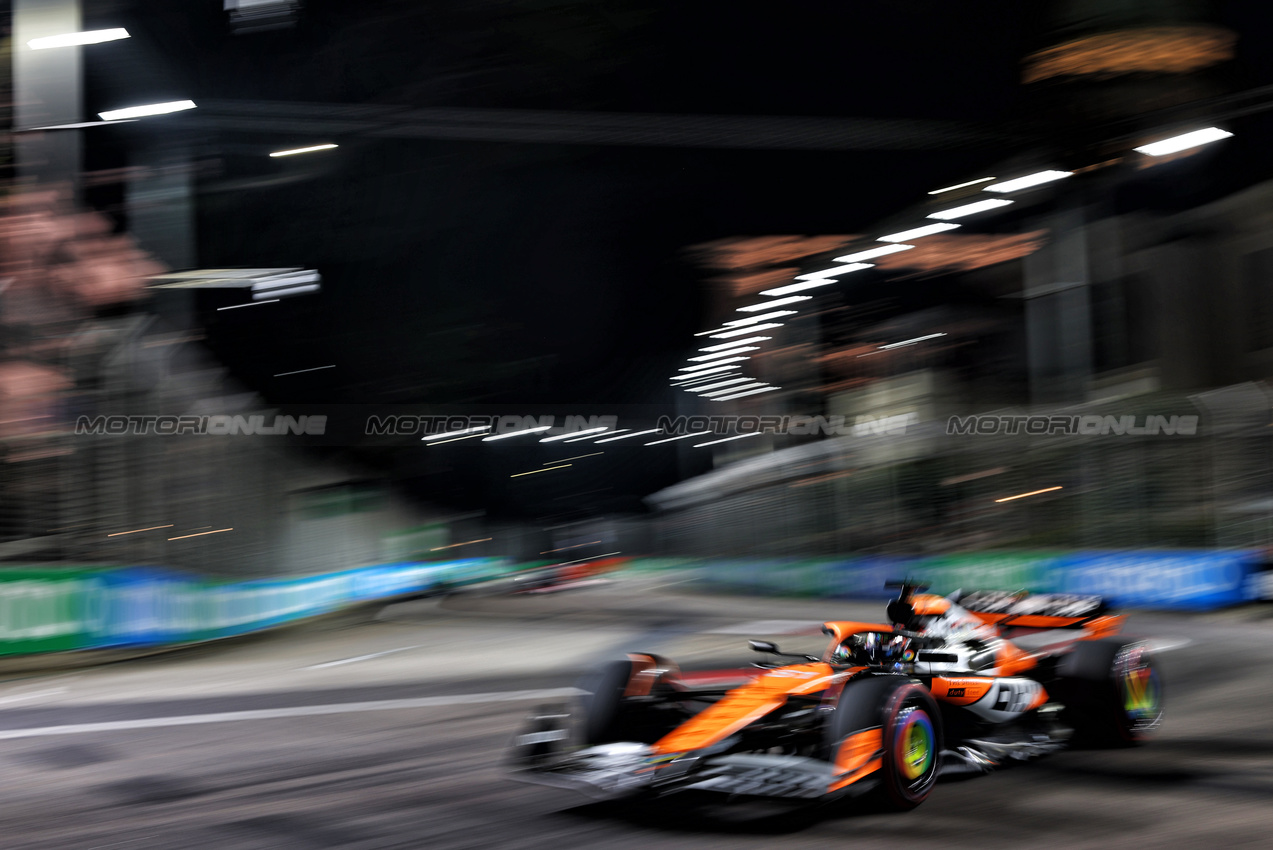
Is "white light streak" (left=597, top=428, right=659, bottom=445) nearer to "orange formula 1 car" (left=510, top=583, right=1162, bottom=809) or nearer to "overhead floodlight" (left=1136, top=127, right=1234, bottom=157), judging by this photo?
"overhead floodlight" (left=1136, top=127, right=1234, bottom=157)

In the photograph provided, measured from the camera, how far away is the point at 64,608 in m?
12.6

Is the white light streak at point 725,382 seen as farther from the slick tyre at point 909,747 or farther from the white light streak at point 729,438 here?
the slick tyre at point 909,747

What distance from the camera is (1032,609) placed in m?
6.54

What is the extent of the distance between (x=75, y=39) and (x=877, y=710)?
12659 mm

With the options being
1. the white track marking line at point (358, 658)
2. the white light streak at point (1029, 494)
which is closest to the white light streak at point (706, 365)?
the white light streak at point (1029, 494)

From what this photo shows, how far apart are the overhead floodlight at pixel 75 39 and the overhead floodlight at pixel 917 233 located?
574 inches

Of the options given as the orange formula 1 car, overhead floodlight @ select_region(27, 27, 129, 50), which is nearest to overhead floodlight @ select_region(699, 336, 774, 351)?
overhead floodlight @ select_region(27, 27, 129, 50)

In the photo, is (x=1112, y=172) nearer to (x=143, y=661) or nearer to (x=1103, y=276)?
(x=1103, y=276)

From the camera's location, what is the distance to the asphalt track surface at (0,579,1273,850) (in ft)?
14.8

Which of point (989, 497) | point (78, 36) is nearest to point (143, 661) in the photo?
point (78, 36)

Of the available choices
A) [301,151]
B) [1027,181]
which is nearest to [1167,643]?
[1027,181]

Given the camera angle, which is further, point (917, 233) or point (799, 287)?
point (799, 287)

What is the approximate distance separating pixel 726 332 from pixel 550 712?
26.6m

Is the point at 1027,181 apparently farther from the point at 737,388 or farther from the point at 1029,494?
the point at 737,388
